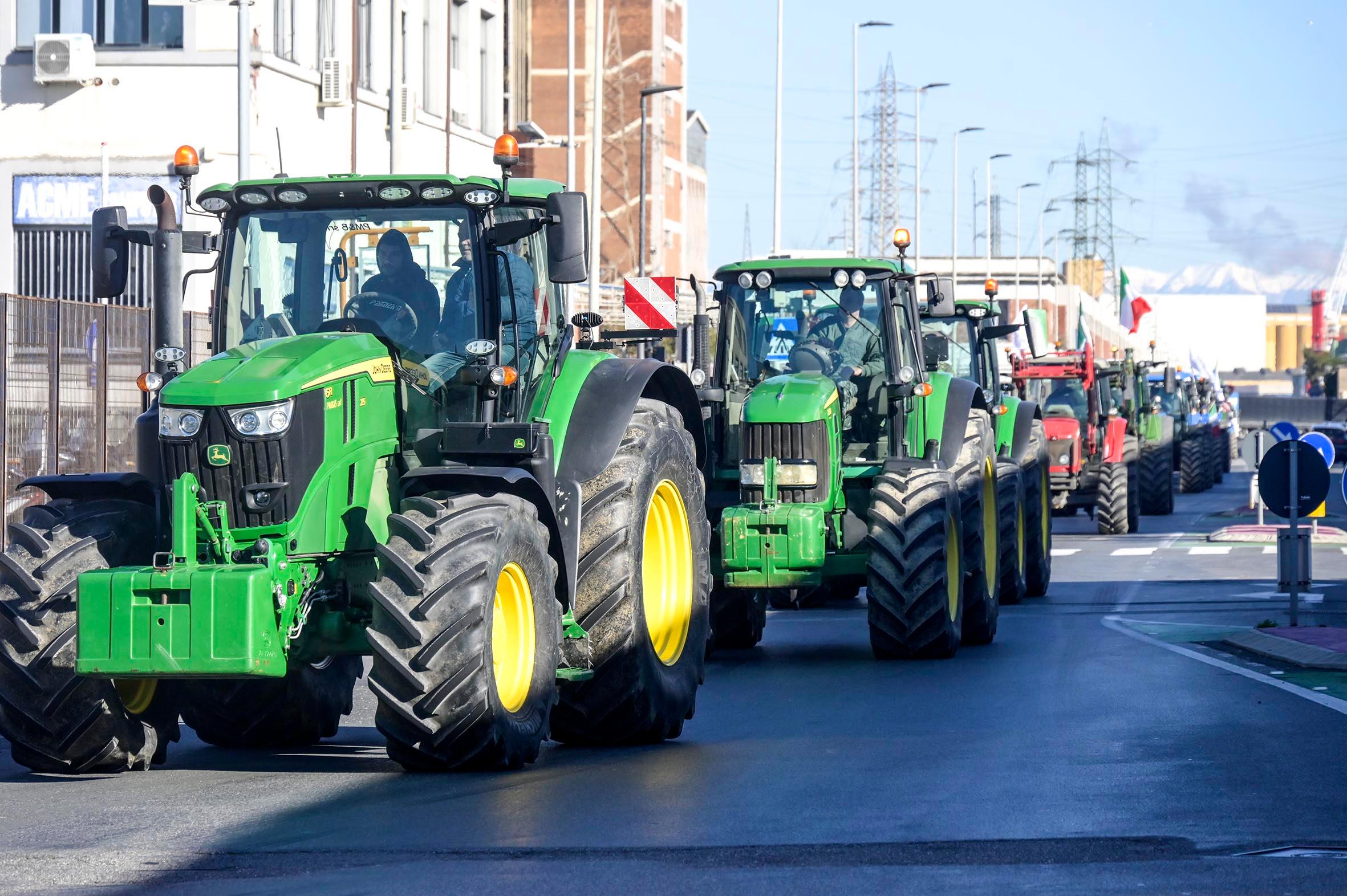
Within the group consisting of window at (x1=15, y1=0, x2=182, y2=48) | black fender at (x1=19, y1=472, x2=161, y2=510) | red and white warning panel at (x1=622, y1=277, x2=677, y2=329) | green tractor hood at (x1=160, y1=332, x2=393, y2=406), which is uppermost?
window at (x1=15, y1=0, x2=182, y2=48)

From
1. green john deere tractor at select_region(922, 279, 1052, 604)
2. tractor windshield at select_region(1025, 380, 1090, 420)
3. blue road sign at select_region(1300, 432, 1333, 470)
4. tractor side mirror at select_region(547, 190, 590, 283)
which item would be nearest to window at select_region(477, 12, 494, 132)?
tractor windshield at select_region(1025, 380, 1090, 420)

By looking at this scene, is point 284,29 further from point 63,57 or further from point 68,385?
point 68,385

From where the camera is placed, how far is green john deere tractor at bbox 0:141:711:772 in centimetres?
866

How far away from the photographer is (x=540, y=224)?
9.76 metres

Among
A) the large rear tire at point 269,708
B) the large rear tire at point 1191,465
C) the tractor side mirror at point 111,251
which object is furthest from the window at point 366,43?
the large rear tire at point 269,708

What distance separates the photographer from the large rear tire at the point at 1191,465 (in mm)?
46562

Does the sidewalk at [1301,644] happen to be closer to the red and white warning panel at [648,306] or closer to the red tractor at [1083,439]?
the red and white warning panel at [648,306]

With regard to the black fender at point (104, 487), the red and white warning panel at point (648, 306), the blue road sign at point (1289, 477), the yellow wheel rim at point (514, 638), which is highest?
the red and white warning panel at point (648, 306)

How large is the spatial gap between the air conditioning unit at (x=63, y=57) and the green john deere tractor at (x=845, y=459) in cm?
1572

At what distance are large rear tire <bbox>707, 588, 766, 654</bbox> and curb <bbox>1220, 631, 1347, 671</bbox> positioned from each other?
143 inches

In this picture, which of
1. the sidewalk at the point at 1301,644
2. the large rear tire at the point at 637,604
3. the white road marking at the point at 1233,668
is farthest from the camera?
the sidewalk at the point at 1301,644

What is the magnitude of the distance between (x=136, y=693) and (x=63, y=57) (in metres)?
21.1

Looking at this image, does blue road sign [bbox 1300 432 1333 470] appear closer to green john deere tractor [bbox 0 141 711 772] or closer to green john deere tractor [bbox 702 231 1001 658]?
green john deere tractor [bbox 702 231 1001 658]

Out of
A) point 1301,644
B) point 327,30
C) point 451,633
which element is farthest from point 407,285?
point 327,30
